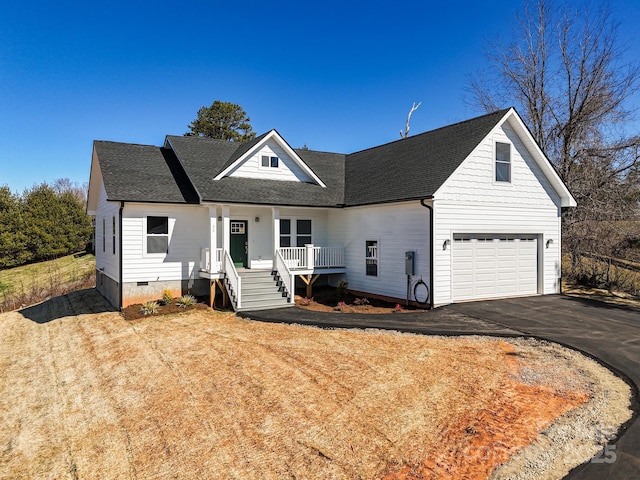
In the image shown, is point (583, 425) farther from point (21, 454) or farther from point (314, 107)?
point (314, 107)

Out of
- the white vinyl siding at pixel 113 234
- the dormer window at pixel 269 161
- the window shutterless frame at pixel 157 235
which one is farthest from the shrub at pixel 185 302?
the dormer window at pixel 269 161

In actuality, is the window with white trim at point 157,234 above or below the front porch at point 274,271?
above

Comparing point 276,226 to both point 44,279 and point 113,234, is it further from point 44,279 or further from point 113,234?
point 44,279

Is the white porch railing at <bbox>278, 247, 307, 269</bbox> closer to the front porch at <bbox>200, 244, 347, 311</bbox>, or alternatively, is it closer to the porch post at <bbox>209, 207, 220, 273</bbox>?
the front porch at <bbox>200, 244, 347, 311</bbox>

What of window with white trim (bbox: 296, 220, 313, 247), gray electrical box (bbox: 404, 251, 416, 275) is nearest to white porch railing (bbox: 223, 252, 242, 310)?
window with white trim (bbox: 296, 220, 313, 247)

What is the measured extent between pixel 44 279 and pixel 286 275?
2135 cm

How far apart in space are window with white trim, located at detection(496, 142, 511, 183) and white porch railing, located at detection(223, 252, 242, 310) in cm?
957

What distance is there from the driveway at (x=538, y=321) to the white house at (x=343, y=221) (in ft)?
3.25

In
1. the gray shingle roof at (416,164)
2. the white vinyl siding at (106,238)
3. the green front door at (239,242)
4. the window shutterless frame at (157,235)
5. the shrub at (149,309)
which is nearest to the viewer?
the shrub at (149,309)

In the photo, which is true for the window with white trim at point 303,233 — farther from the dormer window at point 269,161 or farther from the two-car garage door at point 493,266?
the two-car garage door at point 493,266

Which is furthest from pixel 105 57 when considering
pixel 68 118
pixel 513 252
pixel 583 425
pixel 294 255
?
pixel 583 425

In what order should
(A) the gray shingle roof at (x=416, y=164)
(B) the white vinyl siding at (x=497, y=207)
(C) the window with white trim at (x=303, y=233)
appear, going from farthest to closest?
(C) the window with white trim at (x=303, y=233)
(A) the gray shingle roof at (x=416, y=164)
(B) the white vinyl siding at (x=497, y=207)

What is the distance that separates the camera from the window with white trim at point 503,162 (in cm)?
1366

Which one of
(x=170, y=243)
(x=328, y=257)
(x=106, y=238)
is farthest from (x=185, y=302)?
(x=106, y=238)
